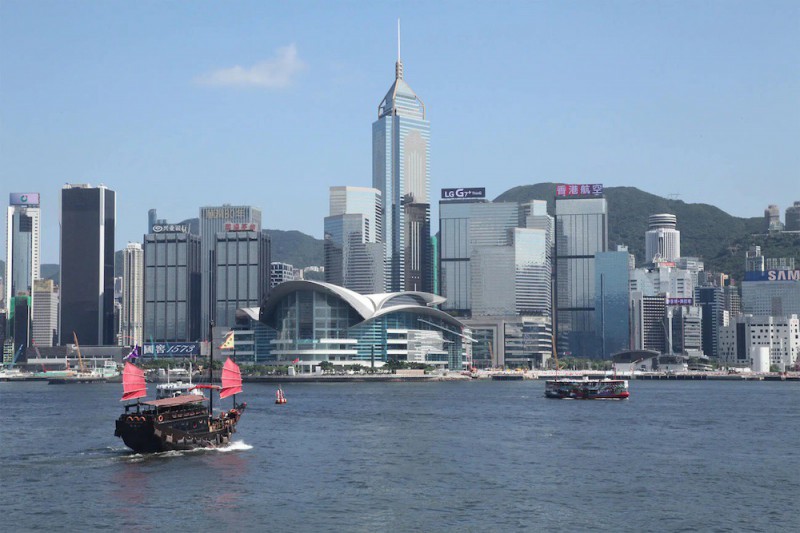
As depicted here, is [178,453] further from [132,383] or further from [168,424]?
[132,383]

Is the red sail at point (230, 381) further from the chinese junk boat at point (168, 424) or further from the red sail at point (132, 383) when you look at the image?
the red sail at point (132, 383)

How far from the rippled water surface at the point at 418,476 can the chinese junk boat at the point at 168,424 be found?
127cm

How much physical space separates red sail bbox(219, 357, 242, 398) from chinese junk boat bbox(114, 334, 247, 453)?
274 cm

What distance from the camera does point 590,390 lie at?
154125mm

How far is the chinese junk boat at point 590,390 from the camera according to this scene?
153 meters

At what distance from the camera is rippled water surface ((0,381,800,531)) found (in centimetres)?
5397

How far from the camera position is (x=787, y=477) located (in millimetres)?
67062

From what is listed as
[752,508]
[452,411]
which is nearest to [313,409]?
[452,411]

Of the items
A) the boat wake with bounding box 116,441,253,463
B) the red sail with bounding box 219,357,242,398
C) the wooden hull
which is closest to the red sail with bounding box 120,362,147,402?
the wooden hull

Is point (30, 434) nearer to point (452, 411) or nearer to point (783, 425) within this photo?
point (452, 411)

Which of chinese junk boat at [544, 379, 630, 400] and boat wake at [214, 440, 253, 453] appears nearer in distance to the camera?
boat wake at [214, 440, 253, 453]

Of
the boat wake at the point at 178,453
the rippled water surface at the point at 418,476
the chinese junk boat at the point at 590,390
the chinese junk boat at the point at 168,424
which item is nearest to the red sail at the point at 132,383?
the chinese junk boat at the point at 168,424

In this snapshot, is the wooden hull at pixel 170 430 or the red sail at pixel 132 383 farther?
the red sail at pixel 132 383

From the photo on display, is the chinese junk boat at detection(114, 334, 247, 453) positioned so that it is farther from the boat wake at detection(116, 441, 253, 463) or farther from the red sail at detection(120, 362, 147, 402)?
the boat wake at detection(116, 441, 253, 463)
